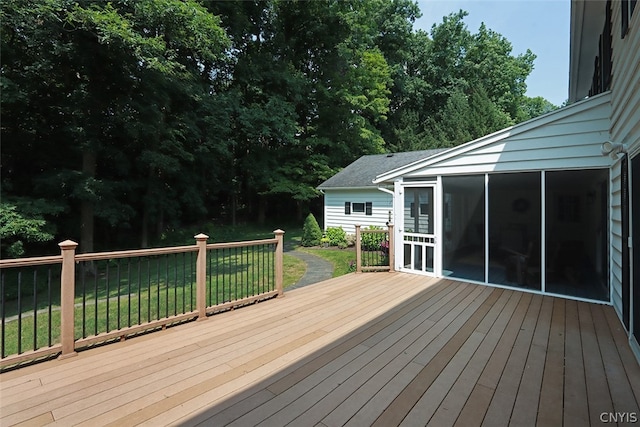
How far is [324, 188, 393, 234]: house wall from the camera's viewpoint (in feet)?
38.6

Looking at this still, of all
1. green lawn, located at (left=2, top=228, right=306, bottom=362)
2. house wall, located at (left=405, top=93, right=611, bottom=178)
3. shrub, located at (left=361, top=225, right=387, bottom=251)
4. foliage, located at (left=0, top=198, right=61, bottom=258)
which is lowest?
green lawn, located at (left=2, top=228, right=306, bottom=362)

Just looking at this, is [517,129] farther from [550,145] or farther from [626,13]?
[626,13]

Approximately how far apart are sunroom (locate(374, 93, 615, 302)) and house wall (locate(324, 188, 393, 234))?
18.0 ft

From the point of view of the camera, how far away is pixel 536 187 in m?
4.78

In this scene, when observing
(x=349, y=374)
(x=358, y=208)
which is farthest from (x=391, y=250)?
(x=358, y=208)

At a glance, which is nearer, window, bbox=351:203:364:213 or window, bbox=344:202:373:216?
window, bbox=344:202:373:216

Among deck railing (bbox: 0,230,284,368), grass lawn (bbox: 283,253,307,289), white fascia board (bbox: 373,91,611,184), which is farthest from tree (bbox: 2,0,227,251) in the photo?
white fascia board (bbox: 373,91,611,184)

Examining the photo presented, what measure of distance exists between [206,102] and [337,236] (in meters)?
7.41

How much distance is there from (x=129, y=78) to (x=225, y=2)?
7176 millimetres

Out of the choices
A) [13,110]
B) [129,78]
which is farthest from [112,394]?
[13,110]

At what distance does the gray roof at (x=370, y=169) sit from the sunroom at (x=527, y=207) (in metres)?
6.10

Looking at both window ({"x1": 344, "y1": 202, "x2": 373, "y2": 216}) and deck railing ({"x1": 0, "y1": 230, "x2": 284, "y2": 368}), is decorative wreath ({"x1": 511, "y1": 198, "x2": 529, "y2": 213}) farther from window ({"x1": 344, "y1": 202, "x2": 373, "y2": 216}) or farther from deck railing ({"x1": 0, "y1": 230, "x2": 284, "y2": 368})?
window ({"x1": 344, "y1": 202, "x2": 373, "y2": 216})

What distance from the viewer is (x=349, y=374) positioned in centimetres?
251

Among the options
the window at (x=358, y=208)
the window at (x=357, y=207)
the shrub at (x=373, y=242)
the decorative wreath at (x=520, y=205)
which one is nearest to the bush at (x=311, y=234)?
the window at (x=358, y=208)
